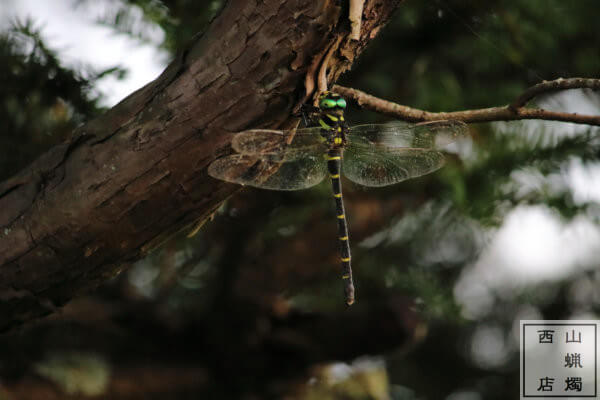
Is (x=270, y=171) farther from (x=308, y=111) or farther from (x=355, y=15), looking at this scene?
(x=355, y=15)

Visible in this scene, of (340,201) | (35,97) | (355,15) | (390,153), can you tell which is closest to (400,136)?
(390,153)

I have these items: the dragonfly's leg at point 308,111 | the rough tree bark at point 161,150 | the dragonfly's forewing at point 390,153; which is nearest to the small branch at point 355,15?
the rough tree bark at point 161,150

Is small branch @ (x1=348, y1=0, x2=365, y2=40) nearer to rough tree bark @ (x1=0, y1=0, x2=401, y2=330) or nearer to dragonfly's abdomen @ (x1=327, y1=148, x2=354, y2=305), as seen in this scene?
rough tree bark @ (x1=0, y1=0, x2=401, y2=330)

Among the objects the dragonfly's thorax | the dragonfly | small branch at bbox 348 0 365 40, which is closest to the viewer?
small branch at bbox 348 0 365 40

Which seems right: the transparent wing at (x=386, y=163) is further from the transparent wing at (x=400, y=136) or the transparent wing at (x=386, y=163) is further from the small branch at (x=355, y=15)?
the small branch at (x=355, y=15)

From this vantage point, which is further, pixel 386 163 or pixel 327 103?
pixel 386 163

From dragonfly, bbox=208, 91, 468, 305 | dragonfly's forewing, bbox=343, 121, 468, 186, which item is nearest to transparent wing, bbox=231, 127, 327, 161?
dragonfly, bbox=208, 91, 468, 305
